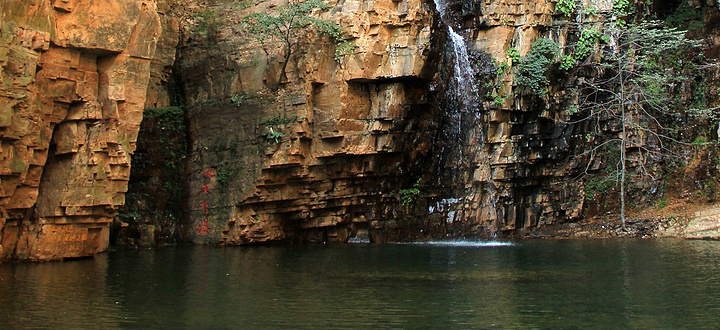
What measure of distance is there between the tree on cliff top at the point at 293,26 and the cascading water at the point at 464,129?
496cm

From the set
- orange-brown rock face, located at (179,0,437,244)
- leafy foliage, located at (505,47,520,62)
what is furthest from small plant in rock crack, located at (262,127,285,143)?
leafy foliage, located at (505,47,520,62)

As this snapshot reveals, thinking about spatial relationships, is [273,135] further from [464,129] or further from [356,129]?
[464,129]

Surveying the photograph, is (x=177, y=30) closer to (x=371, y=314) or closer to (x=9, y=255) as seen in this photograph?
(x=9, y=255)

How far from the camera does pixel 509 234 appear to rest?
1166 inches

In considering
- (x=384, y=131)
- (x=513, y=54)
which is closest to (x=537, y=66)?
(x=513, y=54)

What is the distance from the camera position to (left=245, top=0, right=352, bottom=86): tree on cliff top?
27.2 metres

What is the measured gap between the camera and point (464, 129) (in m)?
29.8

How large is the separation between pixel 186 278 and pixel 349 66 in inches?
471

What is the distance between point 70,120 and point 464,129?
14.8m

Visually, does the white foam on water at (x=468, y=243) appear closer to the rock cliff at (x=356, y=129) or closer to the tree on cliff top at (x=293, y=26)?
the rock cliff at (x=356, y=129)

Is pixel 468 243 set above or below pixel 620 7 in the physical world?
below

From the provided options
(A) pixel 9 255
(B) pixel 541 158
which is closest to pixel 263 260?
(A) pixel 9 255

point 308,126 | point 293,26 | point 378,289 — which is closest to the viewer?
point 378,289

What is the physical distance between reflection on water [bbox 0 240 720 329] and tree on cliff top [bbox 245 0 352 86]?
8.07 meters
